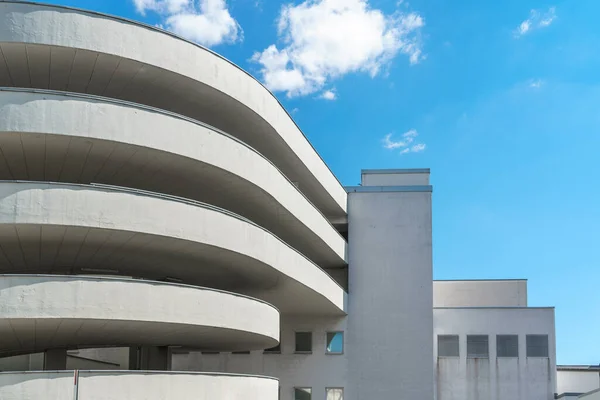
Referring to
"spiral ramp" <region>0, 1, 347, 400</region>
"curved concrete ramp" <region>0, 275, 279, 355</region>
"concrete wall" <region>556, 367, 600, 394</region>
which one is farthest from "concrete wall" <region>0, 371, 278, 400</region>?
"concrete wall" <region>556, 367, 600, 394</region>

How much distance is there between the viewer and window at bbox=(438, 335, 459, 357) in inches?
1593

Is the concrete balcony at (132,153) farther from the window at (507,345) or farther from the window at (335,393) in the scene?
the window at (507,345)

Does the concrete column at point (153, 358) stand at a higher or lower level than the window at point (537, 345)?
lower

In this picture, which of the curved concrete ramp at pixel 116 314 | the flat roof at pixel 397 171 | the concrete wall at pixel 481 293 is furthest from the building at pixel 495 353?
the curved concrete ramp at pixel 116 314

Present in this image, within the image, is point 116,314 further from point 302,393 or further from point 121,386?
point 302,393

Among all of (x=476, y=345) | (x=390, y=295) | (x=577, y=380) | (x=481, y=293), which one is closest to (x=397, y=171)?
(x=390, y=295)

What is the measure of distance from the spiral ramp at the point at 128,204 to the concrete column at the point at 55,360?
55 millimetres

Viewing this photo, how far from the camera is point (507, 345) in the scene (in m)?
40.3

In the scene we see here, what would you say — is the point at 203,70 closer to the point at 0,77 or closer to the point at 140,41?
the point at 140,41

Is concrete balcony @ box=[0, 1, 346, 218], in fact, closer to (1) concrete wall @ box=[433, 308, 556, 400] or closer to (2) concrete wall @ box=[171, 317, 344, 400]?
(2) concrete wall @ box=[171, 317, 344, 400]

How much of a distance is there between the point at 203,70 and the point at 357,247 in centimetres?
1649

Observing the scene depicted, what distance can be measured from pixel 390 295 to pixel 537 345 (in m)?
8.34

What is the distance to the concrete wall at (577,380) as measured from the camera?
4409 centimetres

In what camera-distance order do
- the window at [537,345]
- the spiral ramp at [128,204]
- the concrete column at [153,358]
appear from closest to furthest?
the spiral ramp at [128,204] → the concrete column at [153,358] → the window at [537,345]
